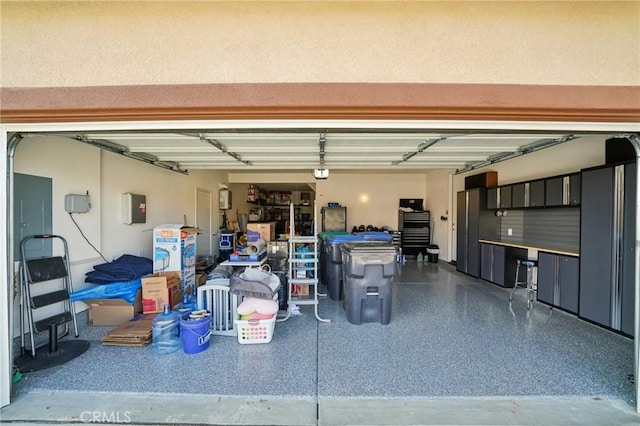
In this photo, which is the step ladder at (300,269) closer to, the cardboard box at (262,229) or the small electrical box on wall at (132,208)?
the cardboard box at (262,229)

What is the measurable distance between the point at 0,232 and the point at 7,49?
1325 millimetres

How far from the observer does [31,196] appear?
10.6 feet

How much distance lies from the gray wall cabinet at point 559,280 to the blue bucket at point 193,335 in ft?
16.5

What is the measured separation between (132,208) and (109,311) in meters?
1.76

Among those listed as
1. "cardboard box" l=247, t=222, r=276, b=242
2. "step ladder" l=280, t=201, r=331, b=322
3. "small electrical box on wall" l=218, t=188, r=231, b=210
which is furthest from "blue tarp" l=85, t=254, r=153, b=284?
"small electrical box on wall" l=218, t=188, r=231, b=210

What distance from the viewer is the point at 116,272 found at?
3926 millimetres

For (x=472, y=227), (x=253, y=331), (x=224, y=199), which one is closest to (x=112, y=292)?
(x=253, y=331)

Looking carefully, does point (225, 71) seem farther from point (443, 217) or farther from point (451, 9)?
point (443, 217)

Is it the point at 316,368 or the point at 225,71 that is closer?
the point at 225,71

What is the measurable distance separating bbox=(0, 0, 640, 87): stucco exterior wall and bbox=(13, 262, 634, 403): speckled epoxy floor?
8.04 ft

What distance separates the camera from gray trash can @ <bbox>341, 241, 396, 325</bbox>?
377cm

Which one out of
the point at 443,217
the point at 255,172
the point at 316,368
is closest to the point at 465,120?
the point at 316,368

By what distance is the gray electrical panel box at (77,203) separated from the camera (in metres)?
3.67

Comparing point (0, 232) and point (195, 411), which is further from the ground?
point (0, 232)
